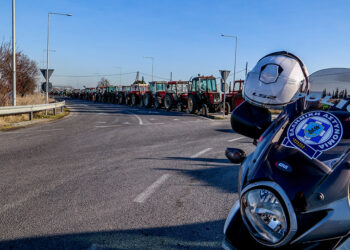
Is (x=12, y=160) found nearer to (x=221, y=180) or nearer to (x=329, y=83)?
(x=221, y=180)

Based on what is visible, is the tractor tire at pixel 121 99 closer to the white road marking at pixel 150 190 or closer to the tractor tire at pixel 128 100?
the tractor tire at pixel 128 100

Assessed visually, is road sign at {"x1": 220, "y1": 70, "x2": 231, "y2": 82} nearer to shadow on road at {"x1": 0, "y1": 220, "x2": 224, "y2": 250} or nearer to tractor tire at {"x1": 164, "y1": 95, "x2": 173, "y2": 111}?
tractor tire at {"x1": 164, "y1": 95, "x2": 173, "y2": 111}

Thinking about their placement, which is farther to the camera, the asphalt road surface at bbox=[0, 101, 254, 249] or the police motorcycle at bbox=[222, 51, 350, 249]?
the asphalt road surface at bbox=[0, 101, 254, 249]

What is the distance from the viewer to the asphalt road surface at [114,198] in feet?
9.91

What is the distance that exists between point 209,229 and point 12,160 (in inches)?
187

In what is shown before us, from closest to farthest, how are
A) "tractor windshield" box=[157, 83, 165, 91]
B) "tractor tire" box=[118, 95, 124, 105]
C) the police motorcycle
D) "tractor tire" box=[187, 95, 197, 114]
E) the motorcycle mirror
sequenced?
the police motorcycle
the motorcycle mirror
"tractor tire" box=[187, 95, 197, 114]
"tractor windshield" box=[157, 83, 165, 91]
"tractor tire" box=[118, 95, 124, 105]

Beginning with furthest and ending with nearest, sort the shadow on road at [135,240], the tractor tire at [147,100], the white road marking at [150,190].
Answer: the tractor tire at [147,100] → the white road marking at [150,190] → the shadow on road at [135,240]

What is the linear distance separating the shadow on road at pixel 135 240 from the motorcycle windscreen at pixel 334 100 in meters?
1.58

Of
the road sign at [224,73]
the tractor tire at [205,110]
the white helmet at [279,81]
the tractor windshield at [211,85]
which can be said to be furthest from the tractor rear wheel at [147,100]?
the white helmet at [279,81]

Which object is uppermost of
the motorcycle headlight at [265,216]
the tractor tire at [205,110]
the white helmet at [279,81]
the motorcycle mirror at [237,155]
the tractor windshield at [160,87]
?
the tractor windshield at [160,87]

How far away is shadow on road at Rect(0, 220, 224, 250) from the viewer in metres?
2.84

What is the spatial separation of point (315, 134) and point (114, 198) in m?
3.12

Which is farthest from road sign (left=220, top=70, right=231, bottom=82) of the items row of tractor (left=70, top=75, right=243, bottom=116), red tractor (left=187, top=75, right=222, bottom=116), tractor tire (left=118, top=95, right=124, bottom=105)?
tractor tire (left=118, top=95, right=124, bottom=105)

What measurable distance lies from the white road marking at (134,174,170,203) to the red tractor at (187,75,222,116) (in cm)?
1688
